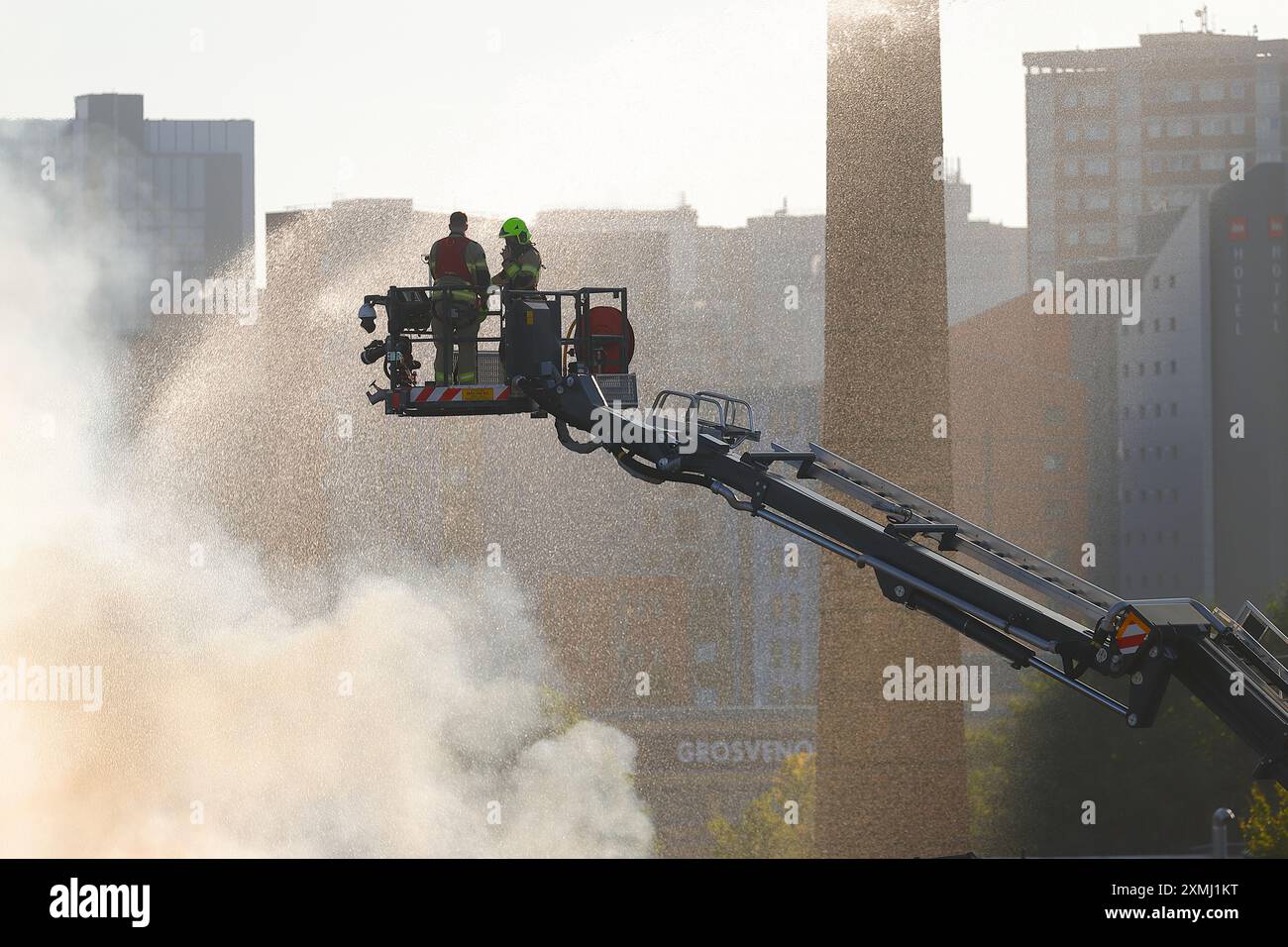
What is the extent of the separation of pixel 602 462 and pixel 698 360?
54.2 feet

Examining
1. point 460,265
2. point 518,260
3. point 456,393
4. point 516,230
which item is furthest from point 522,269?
point 456,393

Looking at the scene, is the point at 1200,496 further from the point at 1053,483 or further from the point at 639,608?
the point at 639,608

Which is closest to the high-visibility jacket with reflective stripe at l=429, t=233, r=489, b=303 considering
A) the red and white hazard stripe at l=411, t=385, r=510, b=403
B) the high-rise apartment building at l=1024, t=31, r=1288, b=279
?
the red and white hazard stripe at l=411, t=385, r=510, b=403

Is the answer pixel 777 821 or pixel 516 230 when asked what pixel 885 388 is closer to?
pixel 516 230

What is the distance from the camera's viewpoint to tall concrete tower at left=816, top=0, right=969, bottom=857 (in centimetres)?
3806

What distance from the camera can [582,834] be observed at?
94125 mm

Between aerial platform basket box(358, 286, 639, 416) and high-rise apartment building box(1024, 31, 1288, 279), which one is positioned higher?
high-rise apartment building box(1024, 31, 1288, 279)

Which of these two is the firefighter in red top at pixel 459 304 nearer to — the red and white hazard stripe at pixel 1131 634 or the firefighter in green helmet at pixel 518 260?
the firefighter in green helmet at pixel 518 260

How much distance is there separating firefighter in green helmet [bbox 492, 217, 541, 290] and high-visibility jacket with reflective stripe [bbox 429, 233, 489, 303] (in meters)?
0.20

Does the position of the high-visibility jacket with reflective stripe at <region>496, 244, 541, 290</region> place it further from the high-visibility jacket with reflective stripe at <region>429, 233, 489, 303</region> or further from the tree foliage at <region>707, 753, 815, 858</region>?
the tree foliage at <region>707, 753, 815, 858</region>

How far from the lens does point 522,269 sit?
52.2 ft

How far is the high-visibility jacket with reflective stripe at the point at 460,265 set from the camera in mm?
15969

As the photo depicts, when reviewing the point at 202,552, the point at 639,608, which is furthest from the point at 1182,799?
the point at 639,608

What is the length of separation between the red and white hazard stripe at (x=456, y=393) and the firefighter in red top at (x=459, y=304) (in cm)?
20
